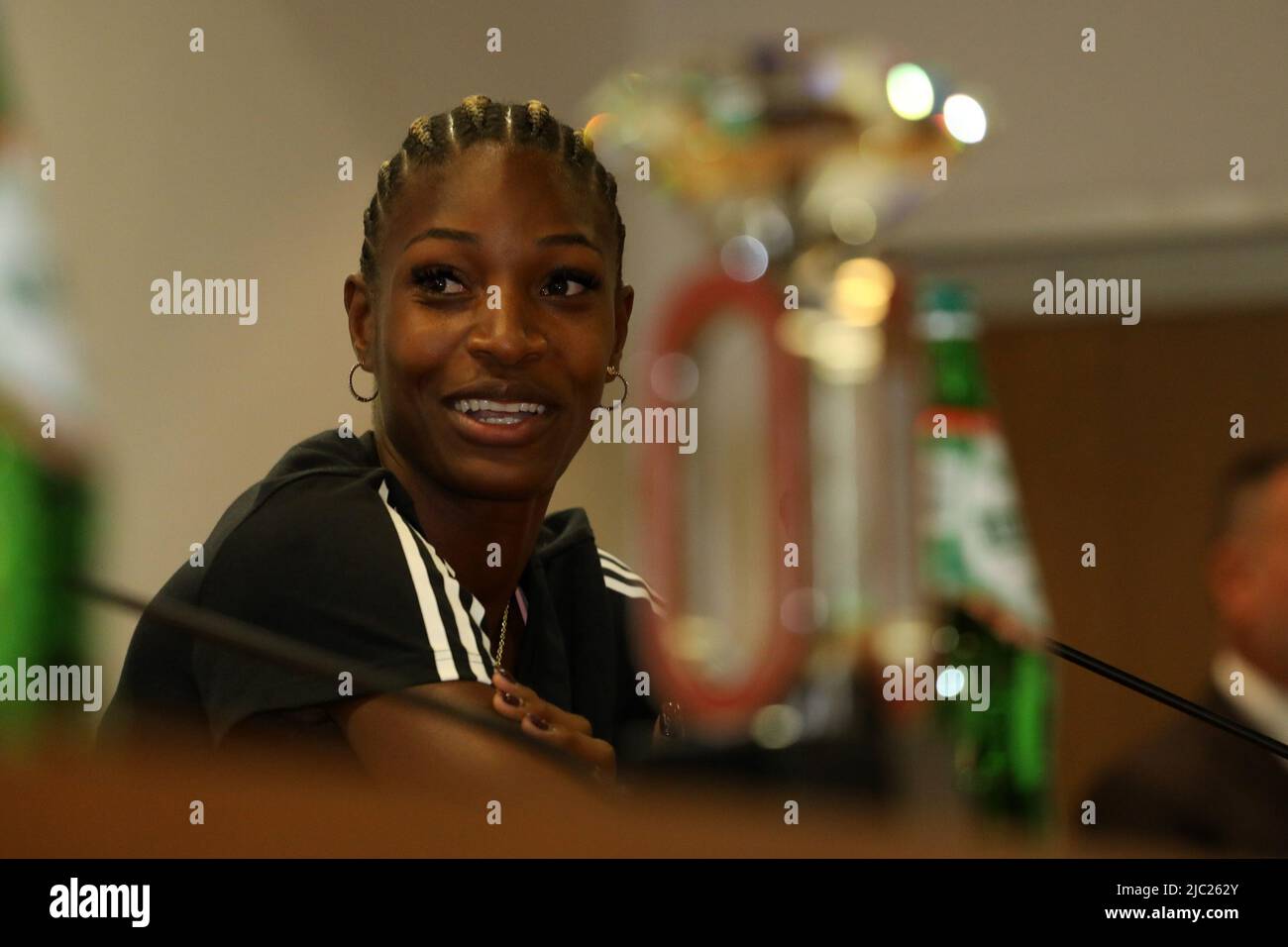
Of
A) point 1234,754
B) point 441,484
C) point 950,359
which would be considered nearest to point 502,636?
point 441,484

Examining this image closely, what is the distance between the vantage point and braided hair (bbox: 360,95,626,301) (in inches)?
25.5

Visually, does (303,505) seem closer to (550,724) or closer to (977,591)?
(550,724)

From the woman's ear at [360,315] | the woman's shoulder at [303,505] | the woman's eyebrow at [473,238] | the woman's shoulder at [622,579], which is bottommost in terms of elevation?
the woman's shoulder at [622,579]

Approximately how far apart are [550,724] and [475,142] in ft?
0.90

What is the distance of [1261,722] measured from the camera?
0.74 metres

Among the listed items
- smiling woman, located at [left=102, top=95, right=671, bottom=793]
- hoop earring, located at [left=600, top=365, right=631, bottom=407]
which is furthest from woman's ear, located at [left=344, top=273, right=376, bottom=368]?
hoop earring, located at [left=600, top=365, right=631, bottom=407]

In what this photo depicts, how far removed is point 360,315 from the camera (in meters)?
0.69

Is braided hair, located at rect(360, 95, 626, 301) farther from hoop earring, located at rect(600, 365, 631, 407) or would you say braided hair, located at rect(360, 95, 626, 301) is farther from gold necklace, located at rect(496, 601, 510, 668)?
gold necklace, located at rect(496, 601, 510, 668)

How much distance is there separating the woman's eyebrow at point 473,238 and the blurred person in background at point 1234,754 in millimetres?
436

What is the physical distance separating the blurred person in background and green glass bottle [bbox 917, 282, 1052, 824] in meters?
0.14

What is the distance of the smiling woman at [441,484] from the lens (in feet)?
1.91

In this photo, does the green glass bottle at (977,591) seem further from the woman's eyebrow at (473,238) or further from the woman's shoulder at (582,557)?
the woman's eyebrow at (473,238)

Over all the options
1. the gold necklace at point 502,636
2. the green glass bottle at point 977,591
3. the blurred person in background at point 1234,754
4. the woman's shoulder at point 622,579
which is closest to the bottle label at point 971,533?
the green glass bottle at point 977,591
